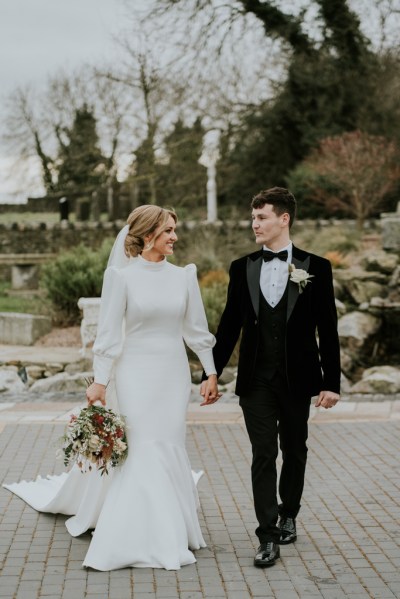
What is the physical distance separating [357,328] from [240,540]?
9.53 metres

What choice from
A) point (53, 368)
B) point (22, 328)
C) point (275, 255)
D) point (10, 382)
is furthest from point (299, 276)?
point (22, 328)

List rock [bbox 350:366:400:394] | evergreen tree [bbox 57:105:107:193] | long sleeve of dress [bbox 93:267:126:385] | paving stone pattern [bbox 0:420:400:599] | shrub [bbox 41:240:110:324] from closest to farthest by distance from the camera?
paving stone pattern [bbox 0:420:400:599] < long sleeve of dress [bbox 93:267:126:385] < rock [bbox 350:366:400:394] < shrub [bbox 41:240:110:324] < evergreen tree [bbox 57:105:107:193]

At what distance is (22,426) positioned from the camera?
9289 millimetres

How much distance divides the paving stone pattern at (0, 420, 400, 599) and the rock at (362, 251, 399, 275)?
30.5 feet

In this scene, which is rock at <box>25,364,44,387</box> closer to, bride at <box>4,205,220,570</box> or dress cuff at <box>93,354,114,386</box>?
bride at <box>4,205,220,570</box>

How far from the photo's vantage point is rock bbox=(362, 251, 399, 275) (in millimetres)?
17594

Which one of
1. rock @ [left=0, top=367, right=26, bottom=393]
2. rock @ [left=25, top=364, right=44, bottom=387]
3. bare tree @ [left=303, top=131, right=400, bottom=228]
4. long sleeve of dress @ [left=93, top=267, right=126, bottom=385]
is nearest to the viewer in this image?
long sleeve of dress @ [left=93, top=267, right=126, bottom=385]

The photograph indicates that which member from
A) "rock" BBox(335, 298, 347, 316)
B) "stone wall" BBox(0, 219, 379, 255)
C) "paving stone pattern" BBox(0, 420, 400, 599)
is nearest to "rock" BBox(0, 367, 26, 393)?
"paving stone pattern" BBox(0, 420, 400, 599)

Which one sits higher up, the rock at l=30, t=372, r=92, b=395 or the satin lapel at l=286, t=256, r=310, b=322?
the satin lapel at l=286, t=256, r=310, b=322

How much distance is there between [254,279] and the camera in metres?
5.34

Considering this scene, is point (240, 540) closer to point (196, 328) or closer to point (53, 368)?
point (196, 328)

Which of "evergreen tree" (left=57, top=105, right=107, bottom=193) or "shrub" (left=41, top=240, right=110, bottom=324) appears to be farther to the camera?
"evergreen tree" (left=57, top=105, right=107, bottom=193)

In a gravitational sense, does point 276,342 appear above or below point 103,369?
above

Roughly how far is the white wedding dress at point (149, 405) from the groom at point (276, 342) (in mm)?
234
